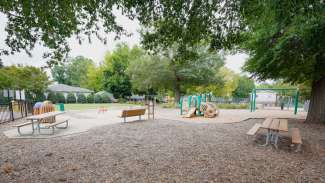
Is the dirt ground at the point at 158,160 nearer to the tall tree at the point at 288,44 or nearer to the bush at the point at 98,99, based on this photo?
the tall tree at the point at 288,44

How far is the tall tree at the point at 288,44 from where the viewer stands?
3.47 meters

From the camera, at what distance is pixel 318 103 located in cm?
822

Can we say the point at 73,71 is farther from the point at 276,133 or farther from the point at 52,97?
the point at 276,133

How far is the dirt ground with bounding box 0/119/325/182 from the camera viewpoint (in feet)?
9.72

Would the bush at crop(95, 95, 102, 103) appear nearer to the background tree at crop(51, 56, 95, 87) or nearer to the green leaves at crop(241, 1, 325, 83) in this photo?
the background tree at crop(51, 56, 95, 87)

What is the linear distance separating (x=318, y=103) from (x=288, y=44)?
394cm

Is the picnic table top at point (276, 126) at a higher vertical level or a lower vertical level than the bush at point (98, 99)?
higher

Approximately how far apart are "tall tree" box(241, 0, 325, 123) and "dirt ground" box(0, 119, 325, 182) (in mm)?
3105

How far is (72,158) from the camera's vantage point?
12.3 feet

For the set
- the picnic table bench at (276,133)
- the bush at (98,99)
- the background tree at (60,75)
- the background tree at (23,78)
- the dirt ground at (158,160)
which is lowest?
the bush at (98,99)

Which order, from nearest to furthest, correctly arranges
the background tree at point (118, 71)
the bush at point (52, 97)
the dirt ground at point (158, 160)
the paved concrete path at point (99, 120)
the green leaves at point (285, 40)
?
the dirt ground at point (158, 160) → the green leaves at point (285, 40) → the paved concrete path at point (99, 120) → the bush at point (52, 97) → the background tree at point (118, 71)

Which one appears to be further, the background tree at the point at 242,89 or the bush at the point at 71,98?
the background tree at the point at 242,89

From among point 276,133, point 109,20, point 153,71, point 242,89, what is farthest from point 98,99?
point 242,89

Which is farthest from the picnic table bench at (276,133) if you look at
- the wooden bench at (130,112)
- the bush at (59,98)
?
the bush at (59,98)
